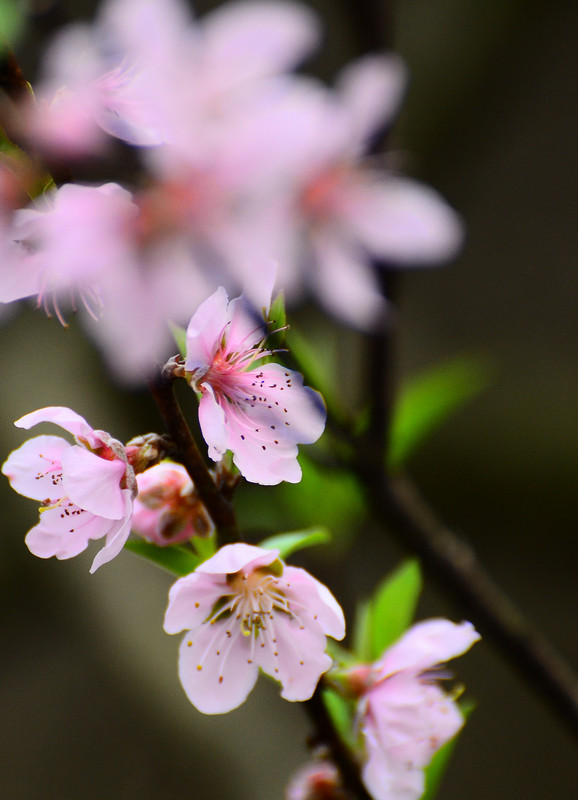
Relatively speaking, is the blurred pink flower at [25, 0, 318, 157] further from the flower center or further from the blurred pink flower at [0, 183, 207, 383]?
the flower center

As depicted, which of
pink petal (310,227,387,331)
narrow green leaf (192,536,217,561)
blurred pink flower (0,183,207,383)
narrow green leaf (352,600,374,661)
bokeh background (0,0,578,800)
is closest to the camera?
blurred pink flower (0,183,207,383)

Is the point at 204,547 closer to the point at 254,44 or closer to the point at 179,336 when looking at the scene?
the point at 179,336

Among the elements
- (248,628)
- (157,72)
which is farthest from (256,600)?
(157,72)

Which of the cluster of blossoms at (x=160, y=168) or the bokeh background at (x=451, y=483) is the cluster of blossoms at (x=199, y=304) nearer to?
the cluster of blossoms at (x=160, y=168)

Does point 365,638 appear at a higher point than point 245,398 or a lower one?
lower

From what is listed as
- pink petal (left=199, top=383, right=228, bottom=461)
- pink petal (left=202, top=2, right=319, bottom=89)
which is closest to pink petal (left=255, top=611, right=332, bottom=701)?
pink petal (left=199, top=383, right=228, bottom=461)

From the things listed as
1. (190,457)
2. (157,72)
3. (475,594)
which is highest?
(157,72)

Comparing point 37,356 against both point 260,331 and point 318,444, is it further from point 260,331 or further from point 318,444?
point 260,331
